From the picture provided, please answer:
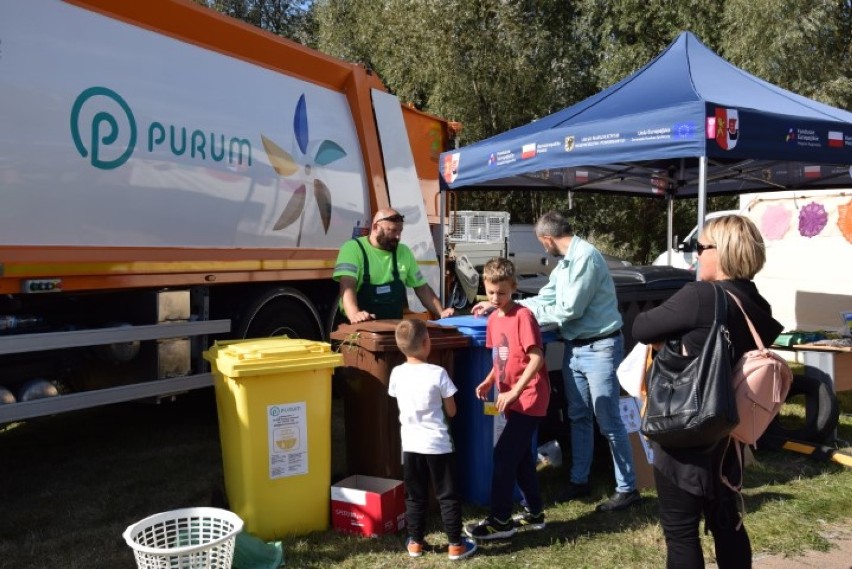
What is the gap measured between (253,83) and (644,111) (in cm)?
284

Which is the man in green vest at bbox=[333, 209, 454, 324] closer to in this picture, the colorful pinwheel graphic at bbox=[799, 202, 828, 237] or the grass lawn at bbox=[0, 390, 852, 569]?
the grass lawn at bbox=[0, 390, 852, 569]

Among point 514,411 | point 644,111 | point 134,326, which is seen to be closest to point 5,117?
point 134,326

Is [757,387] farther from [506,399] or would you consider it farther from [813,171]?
[813,171]

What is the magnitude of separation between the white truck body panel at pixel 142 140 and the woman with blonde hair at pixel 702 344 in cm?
321

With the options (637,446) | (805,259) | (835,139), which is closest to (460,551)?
(637,446)

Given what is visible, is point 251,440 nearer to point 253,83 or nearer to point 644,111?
point 253,83

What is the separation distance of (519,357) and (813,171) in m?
5.70

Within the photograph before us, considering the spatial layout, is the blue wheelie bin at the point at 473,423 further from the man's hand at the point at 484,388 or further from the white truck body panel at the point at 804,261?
the white truck body panel at the point at 804,261

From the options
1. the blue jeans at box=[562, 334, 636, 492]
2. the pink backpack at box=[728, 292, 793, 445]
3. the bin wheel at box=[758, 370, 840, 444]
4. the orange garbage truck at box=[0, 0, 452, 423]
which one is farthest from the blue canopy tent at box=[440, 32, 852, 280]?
the pink backpack at box=[728, 292, 793, 445]

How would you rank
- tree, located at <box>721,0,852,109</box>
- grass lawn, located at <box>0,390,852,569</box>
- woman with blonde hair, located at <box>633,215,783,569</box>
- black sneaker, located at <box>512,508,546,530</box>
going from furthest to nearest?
tree, located at <box>721,0,852,109</box>, black sneaker, located at <box>512,508,546,530</box>, grass lawn, located at <box>0,390,852,569</box>, woman with blonde hair, located at <box>633,215,783,569</box>

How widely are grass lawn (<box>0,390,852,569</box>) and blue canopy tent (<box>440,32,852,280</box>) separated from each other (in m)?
1.90

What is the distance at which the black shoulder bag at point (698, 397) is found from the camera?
2.55 metres

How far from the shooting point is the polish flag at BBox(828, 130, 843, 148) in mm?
5887

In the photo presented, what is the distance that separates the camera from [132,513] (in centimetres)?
443
